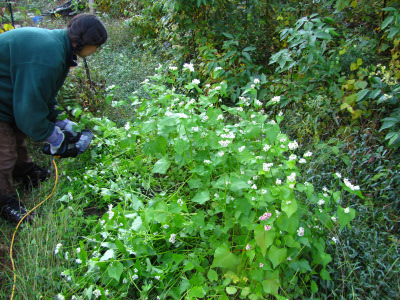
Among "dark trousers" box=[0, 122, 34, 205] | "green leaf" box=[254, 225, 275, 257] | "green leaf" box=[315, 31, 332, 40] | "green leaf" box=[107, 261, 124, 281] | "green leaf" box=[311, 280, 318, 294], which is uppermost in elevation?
"green leaf" box=[315, 31, 332, 40]

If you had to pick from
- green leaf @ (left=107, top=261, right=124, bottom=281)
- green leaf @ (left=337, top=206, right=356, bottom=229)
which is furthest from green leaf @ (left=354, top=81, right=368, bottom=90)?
green leaf @ (left=107, top=261, right=124, bottom=281)

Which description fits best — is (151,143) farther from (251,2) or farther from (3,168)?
(251,2)

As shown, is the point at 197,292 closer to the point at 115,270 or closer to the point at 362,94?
the point at 115,270

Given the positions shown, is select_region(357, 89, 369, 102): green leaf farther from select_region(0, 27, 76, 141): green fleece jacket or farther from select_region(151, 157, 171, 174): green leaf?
select_region(0, 27, 76, 141): green fleece jacket

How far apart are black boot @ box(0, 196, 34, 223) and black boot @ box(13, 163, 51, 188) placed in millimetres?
341

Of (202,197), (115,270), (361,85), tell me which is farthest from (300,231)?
(361,85)

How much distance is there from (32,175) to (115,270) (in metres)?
1.82

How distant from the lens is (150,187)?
2758mm

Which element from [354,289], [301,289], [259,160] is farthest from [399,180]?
[259,160]

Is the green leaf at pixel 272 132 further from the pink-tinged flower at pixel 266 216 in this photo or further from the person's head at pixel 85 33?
the person's head at pixel 85 33

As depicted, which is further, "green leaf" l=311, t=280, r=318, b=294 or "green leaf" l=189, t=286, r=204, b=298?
"green leaf" l=311, t=280, r=318, b=294

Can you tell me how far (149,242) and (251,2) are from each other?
3.30 metres

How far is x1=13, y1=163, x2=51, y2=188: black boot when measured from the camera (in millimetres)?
3014

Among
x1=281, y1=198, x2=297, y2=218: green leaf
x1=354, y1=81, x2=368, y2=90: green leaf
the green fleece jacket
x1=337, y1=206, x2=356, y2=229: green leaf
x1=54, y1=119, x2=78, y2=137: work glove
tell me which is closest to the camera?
x1=281, y1=198, x2=297, y2=218: green leaf
